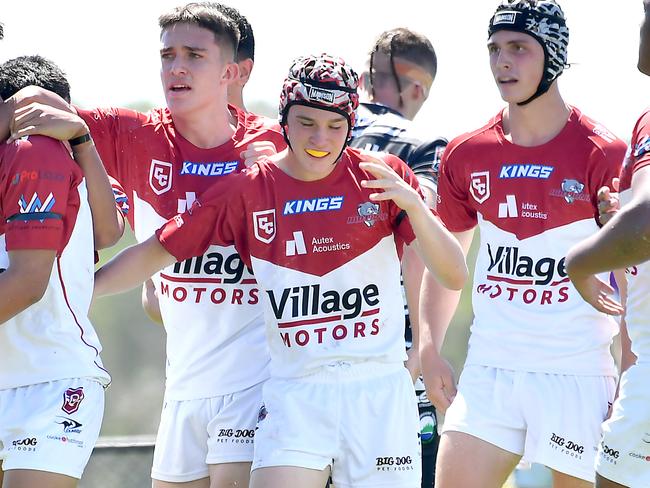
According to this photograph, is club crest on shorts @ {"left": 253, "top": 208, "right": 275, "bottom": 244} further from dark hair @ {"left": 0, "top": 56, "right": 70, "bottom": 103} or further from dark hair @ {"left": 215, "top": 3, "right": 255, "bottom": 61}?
dark hair @ {"left": 215, "top": 3, "right": 255, "bottom": 61}

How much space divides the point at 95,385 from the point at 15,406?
0.35 meters

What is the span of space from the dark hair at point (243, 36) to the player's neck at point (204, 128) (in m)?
0.64

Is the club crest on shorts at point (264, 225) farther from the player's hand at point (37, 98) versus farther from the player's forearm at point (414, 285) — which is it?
the player's forearm at point (414, 285)

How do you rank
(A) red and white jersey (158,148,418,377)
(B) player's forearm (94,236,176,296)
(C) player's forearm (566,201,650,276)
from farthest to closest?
(B) player's forearm (94,236,176,296) < (A) red and white jersey (158,148,418,377) < (C) player's forearm (566,201,650,276)

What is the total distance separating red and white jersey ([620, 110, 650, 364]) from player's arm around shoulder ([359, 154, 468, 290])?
0.78 meters

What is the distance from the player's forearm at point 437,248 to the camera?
5.38 m

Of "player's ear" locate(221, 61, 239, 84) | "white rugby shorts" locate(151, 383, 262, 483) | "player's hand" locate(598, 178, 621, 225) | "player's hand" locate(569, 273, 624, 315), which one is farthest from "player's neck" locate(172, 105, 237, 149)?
"player's hand" locate(569, 273, 624, 315)

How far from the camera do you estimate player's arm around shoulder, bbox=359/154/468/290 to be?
17.5ft

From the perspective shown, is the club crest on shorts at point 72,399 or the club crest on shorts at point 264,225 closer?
the club crest on shorts at point 72,399

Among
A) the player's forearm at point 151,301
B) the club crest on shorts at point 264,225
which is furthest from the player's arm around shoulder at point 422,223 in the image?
the player's forearm at point 151,301

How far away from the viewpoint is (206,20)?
6285 mm

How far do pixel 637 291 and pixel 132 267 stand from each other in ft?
7.30

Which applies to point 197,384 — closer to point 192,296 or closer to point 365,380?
point 192,296

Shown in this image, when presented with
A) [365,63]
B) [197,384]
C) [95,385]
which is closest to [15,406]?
[95,385]
